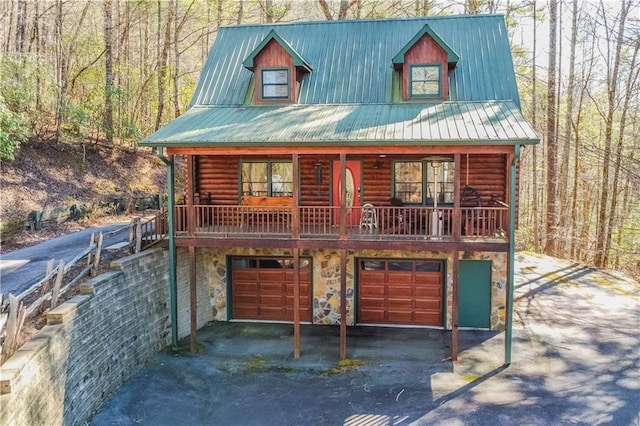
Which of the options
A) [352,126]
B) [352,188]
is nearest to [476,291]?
[352,188]

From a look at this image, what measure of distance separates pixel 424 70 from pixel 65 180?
15.9 m

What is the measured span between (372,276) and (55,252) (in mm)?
9714

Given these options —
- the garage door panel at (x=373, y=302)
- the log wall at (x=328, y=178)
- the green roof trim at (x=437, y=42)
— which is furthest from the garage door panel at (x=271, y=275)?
the green roof trim at (x=437, y=42)

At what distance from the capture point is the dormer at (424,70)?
15.2 meters

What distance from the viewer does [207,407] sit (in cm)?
1046

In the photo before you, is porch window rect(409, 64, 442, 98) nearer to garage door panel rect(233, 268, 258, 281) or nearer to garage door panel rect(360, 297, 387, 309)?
garage door panel rect(360, 297, 387, 309)

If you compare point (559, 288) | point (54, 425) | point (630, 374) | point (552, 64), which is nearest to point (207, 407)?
point (54, 425)

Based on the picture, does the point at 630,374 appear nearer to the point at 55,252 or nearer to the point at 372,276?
the point at 372,276

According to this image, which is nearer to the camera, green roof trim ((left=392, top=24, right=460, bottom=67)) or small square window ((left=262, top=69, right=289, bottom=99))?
green roof trim ((left=392, top=24, right=460, bottom=67))

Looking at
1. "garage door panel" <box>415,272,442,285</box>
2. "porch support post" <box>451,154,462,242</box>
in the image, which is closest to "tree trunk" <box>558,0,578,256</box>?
"garage door panel" <box>415,272,442,285</box>

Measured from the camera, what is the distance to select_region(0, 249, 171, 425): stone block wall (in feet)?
25.1

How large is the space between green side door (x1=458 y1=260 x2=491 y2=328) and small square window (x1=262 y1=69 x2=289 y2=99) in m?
8.02

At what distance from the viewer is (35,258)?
1368cm

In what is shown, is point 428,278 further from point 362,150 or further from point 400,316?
point 362,150
